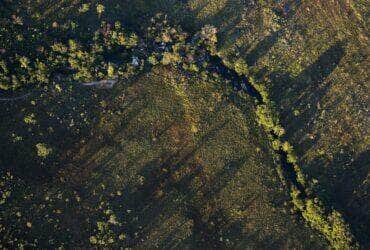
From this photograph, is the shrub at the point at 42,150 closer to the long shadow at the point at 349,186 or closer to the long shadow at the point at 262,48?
the long shadow at the point at 262,48

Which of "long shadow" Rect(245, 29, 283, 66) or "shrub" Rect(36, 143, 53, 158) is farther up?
"long shadow" Rect(245, 29, 283, 66)

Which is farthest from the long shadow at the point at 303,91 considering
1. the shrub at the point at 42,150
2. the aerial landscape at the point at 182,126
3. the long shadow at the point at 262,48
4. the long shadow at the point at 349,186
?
the shrub at the point at 42,150

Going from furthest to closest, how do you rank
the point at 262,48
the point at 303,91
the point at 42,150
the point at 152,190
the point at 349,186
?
the point at 262,48 < the point at 303,91 < the point at 349,186 < the point at 152,190 < the point at 42,150

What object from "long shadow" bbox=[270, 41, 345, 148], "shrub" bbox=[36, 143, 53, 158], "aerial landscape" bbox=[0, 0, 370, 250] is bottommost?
"shrub" bbox=[36, 143, 53, 158]

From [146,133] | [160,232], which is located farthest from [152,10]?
[160,232]

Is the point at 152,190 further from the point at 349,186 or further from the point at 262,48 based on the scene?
the point at 349,186

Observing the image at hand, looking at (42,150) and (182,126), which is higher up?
(182,126)

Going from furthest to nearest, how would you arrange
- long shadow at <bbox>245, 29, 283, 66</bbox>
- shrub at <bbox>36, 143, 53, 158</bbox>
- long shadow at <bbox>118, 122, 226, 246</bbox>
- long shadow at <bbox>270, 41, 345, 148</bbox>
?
long shadow at <bbox>245, 29, 283, 66</bbox> → long shadow at <bbox>270, 41, 345, 148</bbox> → long shadow at <bbox>118, 122, 226, 246</bbox> → shrub at <bbox>36, 143, 53, 158</bbox>

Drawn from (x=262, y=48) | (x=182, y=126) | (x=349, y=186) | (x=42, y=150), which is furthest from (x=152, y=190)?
(x=349, y=186)

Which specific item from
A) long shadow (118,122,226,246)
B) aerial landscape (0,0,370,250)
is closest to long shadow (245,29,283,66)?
aerial landscape (0,0,370,250)

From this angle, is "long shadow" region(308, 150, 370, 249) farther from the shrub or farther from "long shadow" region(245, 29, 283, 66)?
the shrub
